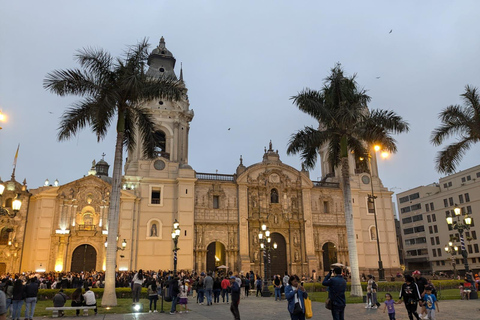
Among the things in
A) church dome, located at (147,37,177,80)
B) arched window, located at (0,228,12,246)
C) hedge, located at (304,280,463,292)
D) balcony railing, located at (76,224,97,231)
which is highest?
church dome, located at (147,37,177,80)

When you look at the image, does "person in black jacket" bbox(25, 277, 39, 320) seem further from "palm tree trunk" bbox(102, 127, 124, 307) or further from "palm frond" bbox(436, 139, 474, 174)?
"palm frond" bbox(436, 139, 474, 174)

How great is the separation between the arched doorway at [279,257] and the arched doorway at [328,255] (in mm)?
4725

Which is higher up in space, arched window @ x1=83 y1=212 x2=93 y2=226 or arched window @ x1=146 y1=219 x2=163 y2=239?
arched window @ x1=83 y1=212 x2=93 y2=226

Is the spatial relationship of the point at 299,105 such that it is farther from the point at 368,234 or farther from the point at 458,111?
the point at 368,234

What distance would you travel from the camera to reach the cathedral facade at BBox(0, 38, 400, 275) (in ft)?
112

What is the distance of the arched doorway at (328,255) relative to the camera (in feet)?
137

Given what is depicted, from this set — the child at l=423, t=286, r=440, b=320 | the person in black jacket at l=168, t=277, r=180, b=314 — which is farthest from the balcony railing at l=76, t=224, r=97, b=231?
the child at l=423, t=286, r=440, b=320

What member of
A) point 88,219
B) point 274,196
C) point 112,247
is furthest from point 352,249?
point 88,219

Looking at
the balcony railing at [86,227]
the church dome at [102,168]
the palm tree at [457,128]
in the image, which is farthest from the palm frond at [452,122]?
the church dome at [102,168]

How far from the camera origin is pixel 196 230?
37844mm

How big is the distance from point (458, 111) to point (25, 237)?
35164 mm

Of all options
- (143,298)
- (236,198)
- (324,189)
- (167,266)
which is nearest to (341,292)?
(143,298)

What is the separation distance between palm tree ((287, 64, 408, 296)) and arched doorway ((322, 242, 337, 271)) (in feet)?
66.3

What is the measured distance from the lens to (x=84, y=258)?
34.4 metres
